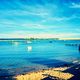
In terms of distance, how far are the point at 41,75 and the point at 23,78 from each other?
3637 mm

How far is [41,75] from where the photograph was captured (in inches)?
1332

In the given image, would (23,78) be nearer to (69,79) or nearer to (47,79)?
(47,79)

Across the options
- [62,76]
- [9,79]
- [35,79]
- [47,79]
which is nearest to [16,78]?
[9,79]

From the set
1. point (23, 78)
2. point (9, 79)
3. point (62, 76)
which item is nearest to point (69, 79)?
point (62, 76)

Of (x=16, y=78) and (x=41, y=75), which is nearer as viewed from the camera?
(x=16, y=78)

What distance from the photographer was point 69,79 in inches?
1188

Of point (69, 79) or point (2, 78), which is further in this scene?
point (2, 78)

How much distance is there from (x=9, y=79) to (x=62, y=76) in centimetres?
877

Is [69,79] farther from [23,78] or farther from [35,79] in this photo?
[23,78]

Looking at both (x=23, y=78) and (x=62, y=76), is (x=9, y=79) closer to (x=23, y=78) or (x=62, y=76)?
(x=23, y=78)

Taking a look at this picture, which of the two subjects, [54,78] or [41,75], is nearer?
[54,78]

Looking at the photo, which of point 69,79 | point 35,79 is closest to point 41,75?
point 35,79

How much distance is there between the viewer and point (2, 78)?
32.4 meters

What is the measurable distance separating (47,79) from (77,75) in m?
5.23
